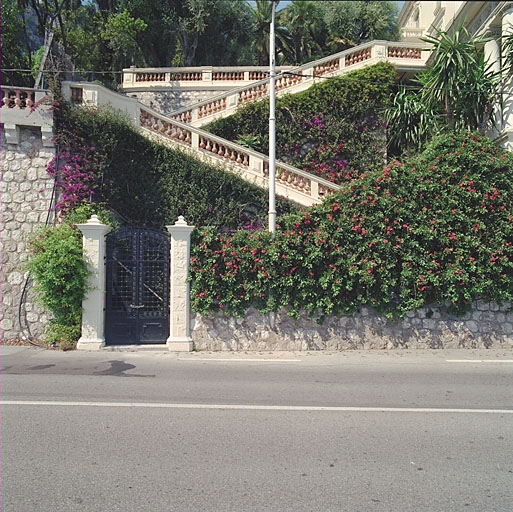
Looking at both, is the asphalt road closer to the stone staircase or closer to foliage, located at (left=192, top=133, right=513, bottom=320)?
foliage, located at (left=192, top=133, right=513, bottom=320)

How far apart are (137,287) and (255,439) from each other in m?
6.62

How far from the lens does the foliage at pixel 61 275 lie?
32.9 feet

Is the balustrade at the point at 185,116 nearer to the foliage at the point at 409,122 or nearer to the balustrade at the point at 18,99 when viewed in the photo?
the balustrade at the point at 18,99

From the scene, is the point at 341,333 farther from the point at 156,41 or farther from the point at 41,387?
the point at 156,41

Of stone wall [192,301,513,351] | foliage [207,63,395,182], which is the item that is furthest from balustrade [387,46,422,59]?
stone wall [192,301,513,351]

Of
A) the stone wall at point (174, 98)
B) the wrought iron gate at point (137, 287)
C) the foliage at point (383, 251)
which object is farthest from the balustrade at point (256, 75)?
the wrought iron gate at point (137, 287)

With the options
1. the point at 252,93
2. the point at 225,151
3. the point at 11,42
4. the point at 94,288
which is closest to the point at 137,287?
the point at 94,288

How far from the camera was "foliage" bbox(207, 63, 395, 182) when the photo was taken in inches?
669

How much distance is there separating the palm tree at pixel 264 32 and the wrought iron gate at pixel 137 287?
2108cm

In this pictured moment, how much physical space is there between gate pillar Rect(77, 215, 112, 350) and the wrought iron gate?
0.32m

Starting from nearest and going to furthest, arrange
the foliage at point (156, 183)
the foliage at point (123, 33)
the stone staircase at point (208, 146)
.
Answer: the foliage at point (156, 183) < the stone staircase at point (208, 146) < the foliage at point (123, 33)

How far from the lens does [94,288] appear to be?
10.3 m

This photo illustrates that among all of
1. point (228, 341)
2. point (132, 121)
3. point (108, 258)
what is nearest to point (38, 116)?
point (132, 121)

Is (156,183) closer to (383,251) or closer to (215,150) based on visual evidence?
(215,150)
